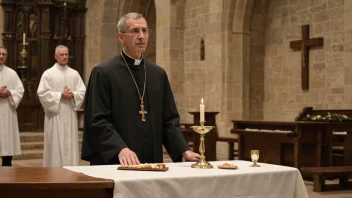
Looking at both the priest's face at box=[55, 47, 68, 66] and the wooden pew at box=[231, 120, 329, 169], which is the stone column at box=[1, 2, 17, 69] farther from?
the priest's face at box=[55, 47, 68, 66]

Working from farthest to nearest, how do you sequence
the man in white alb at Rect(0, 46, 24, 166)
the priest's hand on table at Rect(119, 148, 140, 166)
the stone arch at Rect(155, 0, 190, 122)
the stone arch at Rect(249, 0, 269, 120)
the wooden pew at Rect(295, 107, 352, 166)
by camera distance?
1. the stone arch at Rect(155, 0, 190, 122)
2. the stone arch at Rect(249, 0, 269, 120)
3. the man in white alb at Rect(0, 46, 24, 166)
4. the wooden pew at Rect(295, 107, 352, 166)
5. the priest's hand on table at Rect(119, 148, 140, 166)

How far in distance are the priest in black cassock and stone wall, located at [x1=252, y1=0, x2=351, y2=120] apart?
7441 millimetres

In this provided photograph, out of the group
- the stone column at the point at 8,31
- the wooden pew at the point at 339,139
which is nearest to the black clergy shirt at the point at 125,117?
the wooden pew at the point at 339,139

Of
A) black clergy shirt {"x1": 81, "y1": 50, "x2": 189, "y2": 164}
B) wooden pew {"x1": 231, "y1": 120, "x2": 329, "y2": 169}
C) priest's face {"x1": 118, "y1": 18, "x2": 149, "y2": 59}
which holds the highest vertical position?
priest's face {"x1": 118, "y1": 18, "x2": 149, "y2": 59}

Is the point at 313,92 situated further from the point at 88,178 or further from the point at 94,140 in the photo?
the point at 88,178

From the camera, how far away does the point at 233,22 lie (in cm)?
1341

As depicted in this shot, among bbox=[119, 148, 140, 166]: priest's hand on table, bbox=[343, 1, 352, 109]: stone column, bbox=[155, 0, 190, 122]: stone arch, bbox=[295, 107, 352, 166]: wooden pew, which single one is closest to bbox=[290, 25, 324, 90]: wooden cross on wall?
bbox=[343, 1, 352, 109]: stone column

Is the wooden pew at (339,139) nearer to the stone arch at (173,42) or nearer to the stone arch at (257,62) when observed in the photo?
the stone arch at (257,62)

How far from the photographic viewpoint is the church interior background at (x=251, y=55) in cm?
1198

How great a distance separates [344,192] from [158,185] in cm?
563

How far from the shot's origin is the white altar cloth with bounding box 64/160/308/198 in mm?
2926

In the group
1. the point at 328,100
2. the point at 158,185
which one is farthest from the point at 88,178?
the point at 328,100

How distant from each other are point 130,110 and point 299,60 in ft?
30.9

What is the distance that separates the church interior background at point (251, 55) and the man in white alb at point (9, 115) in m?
5.09
